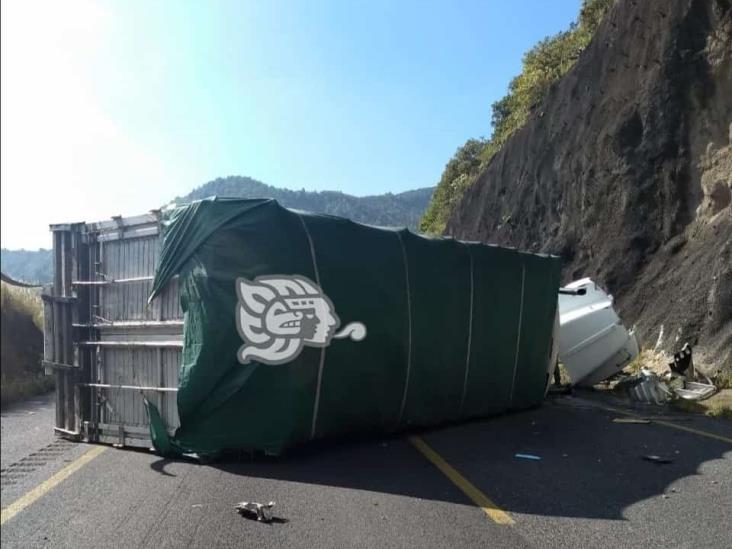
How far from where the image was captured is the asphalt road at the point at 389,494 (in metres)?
4.83

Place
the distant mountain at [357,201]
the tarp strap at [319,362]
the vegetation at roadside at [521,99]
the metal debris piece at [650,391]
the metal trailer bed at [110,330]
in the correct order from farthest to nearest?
the distant mountain at [357,201]
the vegetation at roadside at [521,99]
the metal debris piece at [650,391]
the metal trailer bed at [110,330]
the tarp strap at [319,362]

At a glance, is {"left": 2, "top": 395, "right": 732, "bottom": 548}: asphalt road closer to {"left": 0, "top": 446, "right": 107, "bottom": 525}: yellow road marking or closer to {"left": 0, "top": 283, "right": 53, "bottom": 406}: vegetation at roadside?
{"left": 0, "top": 446, "right": 107, "bottom": 525}: yellow road marking

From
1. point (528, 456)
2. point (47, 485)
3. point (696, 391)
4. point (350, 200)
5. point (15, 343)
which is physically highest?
point (350, 200)

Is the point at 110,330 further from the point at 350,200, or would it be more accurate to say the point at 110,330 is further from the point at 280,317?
the point at 350,200

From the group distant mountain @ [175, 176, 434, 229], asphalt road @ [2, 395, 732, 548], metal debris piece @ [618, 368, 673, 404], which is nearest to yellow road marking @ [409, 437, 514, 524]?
asphalt road @ [2, 395, 732, 548]

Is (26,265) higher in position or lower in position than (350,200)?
lower

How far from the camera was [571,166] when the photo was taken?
25094mm

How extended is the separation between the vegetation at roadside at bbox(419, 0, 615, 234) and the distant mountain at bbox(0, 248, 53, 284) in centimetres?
2541

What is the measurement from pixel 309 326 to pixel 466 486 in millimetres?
2334

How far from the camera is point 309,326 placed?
7.48m

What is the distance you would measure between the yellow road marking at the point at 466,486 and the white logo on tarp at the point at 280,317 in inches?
65.1

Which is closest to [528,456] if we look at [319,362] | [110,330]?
[319,362]

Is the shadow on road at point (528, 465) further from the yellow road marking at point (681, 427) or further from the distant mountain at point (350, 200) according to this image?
the distant mountain at point (350, 200)

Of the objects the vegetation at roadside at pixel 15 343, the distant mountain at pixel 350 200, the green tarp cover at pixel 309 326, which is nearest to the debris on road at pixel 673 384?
the green tarp cover at pixel 309 326
